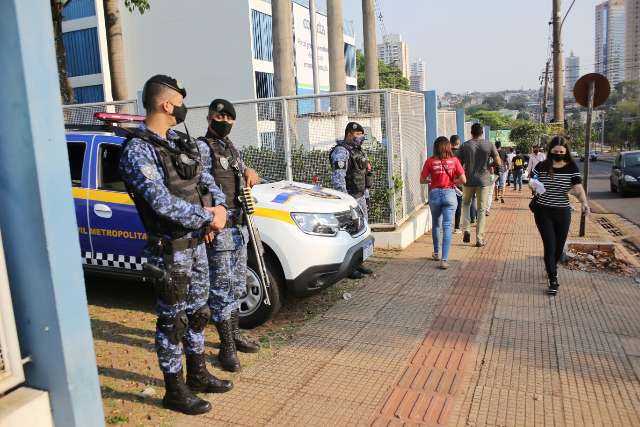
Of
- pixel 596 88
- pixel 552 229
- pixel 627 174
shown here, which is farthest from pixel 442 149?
pixel 627 174

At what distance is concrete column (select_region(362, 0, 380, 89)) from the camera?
19.2 m

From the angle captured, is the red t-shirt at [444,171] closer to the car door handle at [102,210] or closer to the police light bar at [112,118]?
the police light bar at [112,118]

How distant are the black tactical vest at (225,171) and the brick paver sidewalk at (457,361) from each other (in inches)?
50.4

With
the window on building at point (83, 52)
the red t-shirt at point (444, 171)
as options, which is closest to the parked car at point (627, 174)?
the red t-shirt at point (444, 171)

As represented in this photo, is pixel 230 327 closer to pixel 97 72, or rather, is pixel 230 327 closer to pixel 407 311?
pixel 407 311

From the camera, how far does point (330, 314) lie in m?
5.35

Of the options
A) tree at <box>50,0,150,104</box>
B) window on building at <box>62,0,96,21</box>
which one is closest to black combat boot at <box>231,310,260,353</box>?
tree at <box>50,0,150,104</box>

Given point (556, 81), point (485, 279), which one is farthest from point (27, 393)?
point (556, 81)

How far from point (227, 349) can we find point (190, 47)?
3706 cm

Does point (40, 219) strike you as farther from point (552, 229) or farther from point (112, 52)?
point (112, 52)

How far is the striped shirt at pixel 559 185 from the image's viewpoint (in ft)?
19.6

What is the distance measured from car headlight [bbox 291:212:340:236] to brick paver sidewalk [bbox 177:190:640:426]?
86 cm

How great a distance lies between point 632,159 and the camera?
1858cm

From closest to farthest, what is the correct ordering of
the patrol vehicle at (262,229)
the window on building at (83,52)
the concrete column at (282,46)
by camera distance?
the patrol vehicle at (262,229) → the concrete column at (282,46) → the window on building at (83,52)
